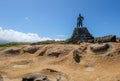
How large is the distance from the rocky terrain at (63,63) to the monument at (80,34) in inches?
337

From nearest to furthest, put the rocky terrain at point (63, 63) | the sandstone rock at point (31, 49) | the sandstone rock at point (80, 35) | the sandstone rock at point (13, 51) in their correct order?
1. the rocky terrain at point (63, 63)
2. the sandstone rock at point (31, 49)
3. the sandstone rock at point (13, 51)
4. the sandstone rock at point (80, 35)

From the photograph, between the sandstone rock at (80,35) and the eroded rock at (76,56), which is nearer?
the eroded rock at (76,56)

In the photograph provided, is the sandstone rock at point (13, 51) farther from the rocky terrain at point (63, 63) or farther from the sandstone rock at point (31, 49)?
the sandstone rock at point (31, 49)

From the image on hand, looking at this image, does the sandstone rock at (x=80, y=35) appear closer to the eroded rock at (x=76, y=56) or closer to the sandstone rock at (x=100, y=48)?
the sandstone rock at (x=100, y=48)

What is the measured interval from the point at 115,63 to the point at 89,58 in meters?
4.00

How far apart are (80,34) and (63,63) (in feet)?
45.4

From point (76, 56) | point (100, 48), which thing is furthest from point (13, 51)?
point (100, 48)

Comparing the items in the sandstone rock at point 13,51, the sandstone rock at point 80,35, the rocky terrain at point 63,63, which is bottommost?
the rocky terrain at point 63,63

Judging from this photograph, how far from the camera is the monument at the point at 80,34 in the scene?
46416mm

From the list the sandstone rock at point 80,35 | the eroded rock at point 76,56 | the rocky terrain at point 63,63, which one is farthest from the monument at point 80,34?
the eroded rock at point 76,56

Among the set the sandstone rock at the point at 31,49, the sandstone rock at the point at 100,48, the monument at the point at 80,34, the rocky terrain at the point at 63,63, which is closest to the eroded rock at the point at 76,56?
the rocky terrain at the point at 63,63

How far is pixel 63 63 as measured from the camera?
34531 millimetres

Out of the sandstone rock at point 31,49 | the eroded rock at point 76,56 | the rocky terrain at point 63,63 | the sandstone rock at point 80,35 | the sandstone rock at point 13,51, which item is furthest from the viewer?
the sandstone rock at point 80,35

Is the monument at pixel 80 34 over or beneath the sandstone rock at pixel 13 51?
over
